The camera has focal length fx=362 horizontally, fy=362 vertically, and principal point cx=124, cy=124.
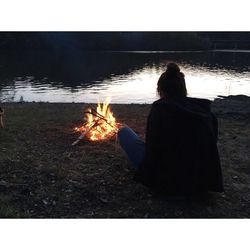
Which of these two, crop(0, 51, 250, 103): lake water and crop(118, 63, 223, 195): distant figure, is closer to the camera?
crop(118, 63, 223, 195): distant figure

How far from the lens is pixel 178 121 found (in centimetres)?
654

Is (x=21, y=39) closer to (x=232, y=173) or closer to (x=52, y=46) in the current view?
(x=52, y=46)

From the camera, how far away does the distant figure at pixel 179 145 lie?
650 centimetres

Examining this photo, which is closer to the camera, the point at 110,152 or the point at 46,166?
the point at 46,166

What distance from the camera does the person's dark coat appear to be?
6.50m

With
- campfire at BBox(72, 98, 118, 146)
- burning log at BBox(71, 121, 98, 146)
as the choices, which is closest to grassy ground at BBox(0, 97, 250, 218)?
burning log at BBox(71, 121, 98, 146)

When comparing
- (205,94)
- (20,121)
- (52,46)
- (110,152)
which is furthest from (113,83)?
(52,46)

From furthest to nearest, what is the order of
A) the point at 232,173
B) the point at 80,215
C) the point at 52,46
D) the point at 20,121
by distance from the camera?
the point at 52,46 < the point at 20,121 < the point at 232,173 < the point at 80,215

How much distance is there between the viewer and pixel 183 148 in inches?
256

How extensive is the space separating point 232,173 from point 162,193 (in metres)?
2.36

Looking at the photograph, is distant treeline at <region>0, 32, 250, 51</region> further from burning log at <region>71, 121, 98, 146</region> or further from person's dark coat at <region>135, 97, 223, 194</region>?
person's dark coat at <region>135, 97, 223, 194</region>

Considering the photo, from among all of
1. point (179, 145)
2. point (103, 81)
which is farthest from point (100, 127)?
point (103, 81)

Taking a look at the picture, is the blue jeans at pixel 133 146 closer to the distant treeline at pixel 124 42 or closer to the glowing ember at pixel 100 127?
the glowing ember at pixel 100 127

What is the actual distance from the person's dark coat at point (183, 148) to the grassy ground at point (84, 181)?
0.46 metres
